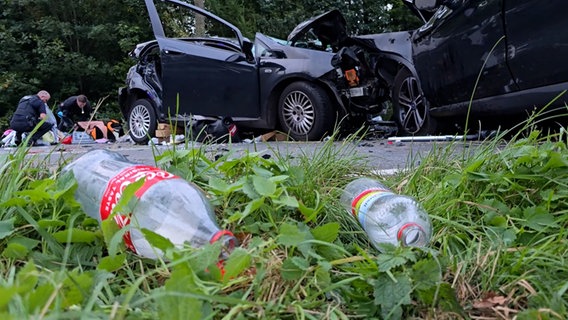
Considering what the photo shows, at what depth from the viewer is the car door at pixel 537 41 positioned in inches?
118

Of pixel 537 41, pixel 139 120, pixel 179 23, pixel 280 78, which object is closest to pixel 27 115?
pixel 139 120

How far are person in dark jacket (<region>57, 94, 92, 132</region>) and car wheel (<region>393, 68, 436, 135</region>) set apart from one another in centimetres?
897

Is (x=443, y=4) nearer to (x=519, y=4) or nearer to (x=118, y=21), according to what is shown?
(x=519, y=4)

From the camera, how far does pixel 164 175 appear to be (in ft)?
4.07

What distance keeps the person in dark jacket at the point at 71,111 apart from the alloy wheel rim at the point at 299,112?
24.7 feet

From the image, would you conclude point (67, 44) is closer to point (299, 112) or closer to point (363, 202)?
point (299, 112)

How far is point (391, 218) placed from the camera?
1.31 meters

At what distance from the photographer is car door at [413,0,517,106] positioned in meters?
3.50

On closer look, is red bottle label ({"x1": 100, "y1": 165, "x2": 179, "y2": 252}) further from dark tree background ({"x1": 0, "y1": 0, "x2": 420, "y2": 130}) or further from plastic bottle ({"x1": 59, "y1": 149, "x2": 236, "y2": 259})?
dark tree background ({"x1": 0, "y1": 0, "x2": 420, "y2": 130})

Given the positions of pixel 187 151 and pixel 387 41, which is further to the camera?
→ pixel 387 41

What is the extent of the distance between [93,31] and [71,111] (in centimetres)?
854

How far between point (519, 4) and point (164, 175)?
117 inches

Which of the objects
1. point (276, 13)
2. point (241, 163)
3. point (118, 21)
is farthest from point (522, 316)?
point (118, 21)

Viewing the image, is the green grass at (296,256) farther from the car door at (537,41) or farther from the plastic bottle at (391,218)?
the car door at (537,41)
